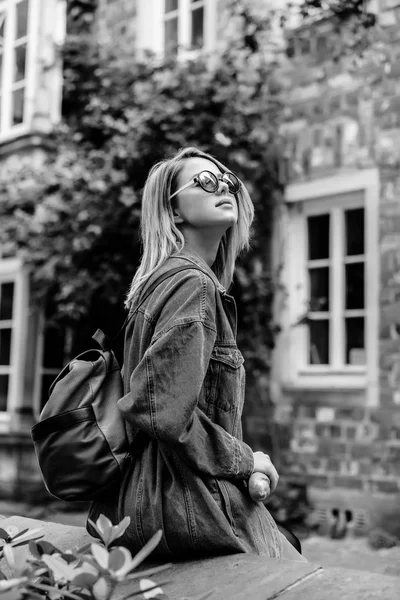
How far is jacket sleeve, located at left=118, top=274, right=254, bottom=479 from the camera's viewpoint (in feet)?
5.94

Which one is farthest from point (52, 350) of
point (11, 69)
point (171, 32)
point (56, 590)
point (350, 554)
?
point (56, 590)

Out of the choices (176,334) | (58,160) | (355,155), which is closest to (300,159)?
(355,155)

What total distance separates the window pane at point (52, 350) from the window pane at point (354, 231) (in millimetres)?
4233

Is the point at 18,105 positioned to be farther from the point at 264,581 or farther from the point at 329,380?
the point at 264,581

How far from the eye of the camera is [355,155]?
24.2 feet

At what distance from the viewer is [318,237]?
773 cm

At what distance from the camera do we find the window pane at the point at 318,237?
7.69 metres

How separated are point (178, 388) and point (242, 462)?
11.0 inches

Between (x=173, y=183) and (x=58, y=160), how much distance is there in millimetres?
6985

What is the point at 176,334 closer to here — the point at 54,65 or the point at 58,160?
the point at 58,160

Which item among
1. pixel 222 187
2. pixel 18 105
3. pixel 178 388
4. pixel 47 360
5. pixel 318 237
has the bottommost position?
pixel 178 388

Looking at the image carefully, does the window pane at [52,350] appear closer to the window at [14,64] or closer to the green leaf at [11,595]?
the window at [14,64]

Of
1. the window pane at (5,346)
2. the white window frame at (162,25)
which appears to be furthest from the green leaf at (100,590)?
the window pane at (5,346)

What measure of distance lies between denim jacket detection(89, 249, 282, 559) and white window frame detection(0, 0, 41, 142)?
8.40m
